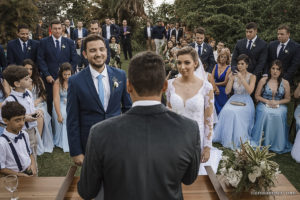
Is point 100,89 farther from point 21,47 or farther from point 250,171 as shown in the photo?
point 21,47

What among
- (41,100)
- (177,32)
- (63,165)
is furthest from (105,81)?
(177,32)

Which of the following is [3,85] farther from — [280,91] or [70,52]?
[280,91]

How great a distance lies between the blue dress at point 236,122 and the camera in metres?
5.44

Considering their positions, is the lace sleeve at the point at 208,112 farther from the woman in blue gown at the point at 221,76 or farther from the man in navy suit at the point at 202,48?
the man in navy suit at the point at 202,48

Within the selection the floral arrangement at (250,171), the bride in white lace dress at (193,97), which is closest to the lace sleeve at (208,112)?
the bride in white lace dress at (193,97)

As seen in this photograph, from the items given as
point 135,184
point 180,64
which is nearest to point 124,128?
point 135,184

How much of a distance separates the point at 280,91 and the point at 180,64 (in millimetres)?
3051

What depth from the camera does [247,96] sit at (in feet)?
18.8

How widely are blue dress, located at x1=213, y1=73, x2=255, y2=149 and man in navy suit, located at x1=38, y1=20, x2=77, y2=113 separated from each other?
149 inches

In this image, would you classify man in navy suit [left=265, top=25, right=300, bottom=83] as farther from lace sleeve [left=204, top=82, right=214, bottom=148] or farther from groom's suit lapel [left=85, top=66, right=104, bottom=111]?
groom's suit lapel [left=85, top=66, right=104, bottom=111]

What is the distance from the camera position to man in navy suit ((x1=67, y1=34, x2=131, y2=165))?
275cm

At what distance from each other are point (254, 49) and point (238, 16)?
191 inches

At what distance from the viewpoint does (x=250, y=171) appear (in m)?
2.45

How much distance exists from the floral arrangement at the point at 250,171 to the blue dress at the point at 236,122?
2.76m
